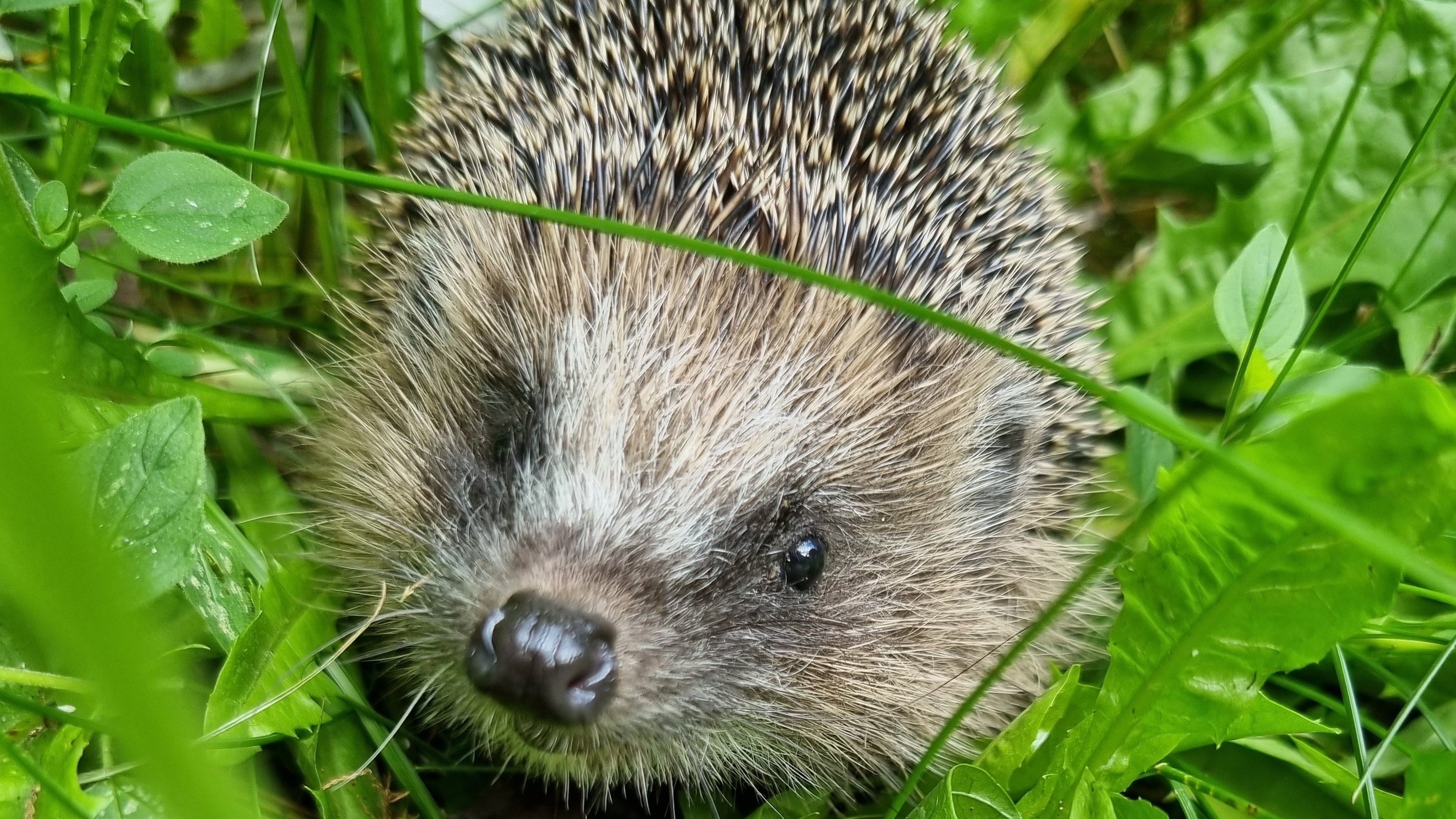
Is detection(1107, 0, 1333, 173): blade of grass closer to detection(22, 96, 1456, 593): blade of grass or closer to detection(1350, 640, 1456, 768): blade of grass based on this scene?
detection(1350, 640, 1456, 768): blade of grass

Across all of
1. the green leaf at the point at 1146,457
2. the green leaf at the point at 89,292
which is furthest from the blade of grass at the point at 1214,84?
the green leaf at the point at 89,292

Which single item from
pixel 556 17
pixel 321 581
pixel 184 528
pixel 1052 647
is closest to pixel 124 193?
pixel 184 528

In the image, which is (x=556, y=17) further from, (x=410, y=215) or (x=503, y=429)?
(x=503, y=429)

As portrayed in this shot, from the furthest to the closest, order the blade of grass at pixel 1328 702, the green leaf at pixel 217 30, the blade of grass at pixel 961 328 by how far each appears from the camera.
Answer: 1. the green leaf at pixel 217 30
2. the blade of grass at pixel 1328 702
3. the blade of grass at pixel 961 328

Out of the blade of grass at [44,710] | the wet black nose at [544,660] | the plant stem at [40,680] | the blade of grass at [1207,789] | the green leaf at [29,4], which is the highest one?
the green leaf at [29,4]

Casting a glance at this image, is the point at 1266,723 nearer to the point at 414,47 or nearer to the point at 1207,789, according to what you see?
the point at 1207,789

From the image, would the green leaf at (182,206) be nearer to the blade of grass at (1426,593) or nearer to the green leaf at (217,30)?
the green leaf at (217,30)
